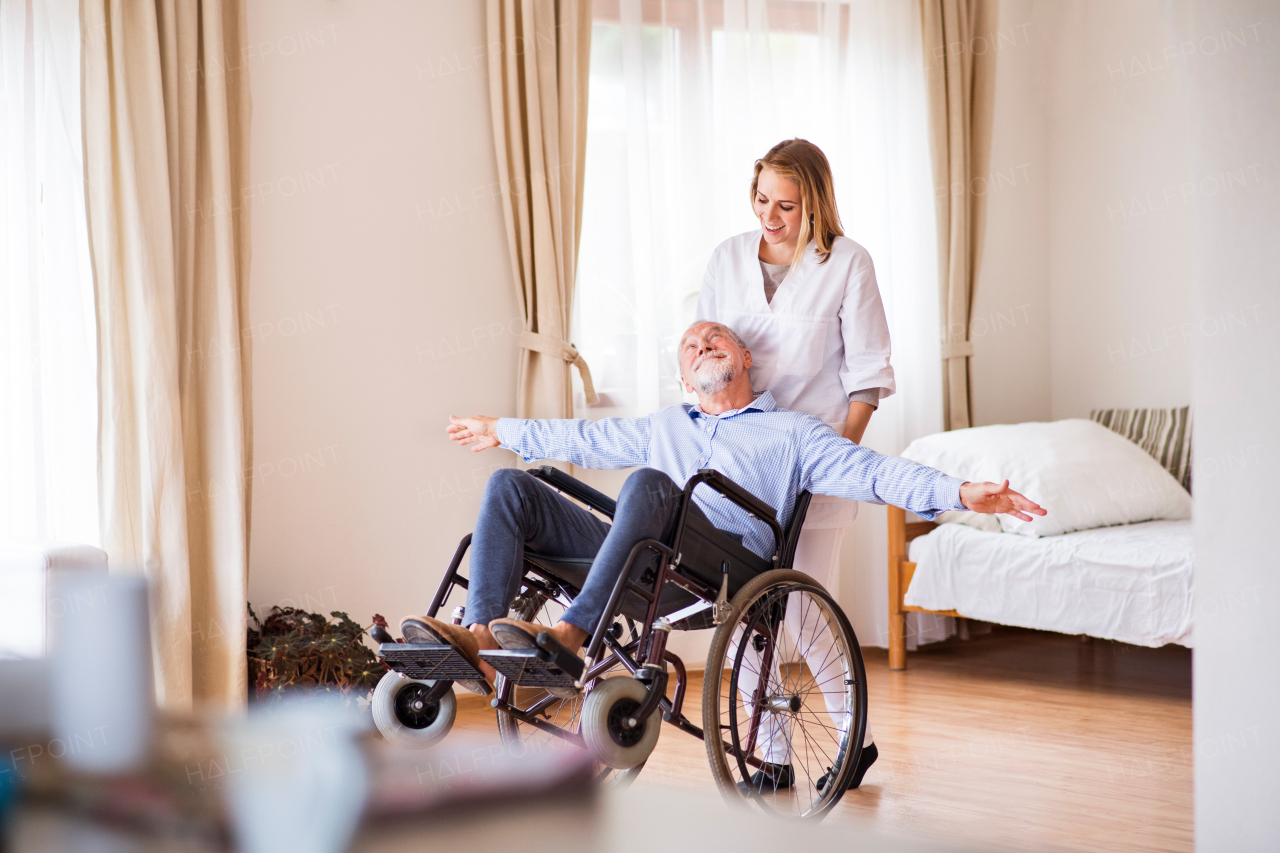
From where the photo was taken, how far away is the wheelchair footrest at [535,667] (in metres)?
1.55

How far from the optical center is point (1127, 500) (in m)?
3.27

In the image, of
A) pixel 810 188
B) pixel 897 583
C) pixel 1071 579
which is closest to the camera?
pixel 810 188

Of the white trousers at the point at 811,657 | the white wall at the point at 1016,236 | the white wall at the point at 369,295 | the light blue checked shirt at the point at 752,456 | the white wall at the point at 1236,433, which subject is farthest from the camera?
the white wall at the point at 1016,236

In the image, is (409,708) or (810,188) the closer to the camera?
(409,708)

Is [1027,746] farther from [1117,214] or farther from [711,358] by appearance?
[1117,214]

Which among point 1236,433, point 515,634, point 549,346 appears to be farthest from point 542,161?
point 1236,433

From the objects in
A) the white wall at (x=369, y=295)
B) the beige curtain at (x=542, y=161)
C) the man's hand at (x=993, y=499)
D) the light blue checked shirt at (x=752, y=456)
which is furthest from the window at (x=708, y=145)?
the man's hand at (x=993, y=499)

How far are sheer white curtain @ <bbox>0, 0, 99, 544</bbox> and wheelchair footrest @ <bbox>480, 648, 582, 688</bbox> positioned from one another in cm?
143

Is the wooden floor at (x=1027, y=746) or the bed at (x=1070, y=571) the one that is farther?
the bed at (x=1070, y=571)

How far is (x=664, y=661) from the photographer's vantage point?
69.6 inches

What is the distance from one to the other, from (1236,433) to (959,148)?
346 centimetres

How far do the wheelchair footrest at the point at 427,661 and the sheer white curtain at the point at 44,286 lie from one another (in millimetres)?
1277

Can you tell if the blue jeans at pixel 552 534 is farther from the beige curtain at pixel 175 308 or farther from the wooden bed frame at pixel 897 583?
the wooden bed frame at pixel 897 583

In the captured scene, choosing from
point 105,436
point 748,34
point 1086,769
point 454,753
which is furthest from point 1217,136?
point 748,34
